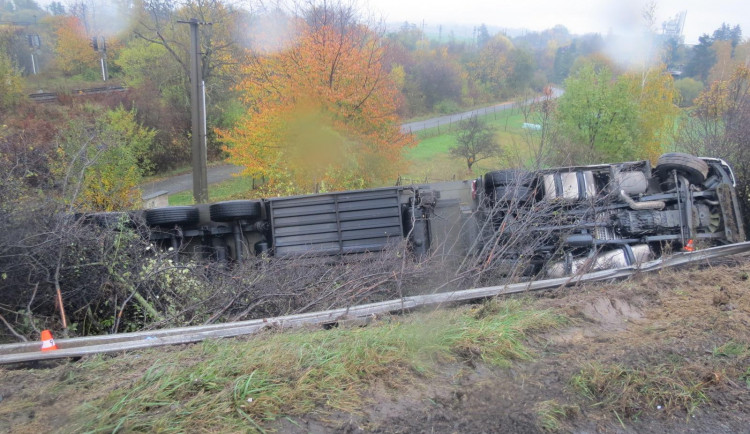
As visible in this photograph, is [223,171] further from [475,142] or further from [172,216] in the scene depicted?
[172,216]

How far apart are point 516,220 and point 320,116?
10.4 metres

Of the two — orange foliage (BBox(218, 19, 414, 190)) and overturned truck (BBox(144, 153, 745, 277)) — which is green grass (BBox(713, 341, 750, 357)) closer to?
overturned truck (BBox(144, 153, 745, 277))

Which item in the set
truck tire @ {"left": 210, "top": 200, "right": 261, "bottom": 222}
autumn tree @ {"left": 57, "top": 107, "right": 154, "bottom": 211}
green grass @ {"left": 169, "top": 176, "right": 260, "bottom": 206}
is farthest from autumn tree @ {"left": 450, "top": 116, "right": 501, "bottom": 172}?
truck tire @ {"left": 210, "top": 200, "right": 261, "bottom": 222}

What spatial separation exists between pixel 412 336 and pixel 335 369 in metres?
0.75

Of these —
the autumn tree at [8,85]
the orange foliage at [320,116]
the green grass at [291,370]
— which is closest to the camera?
the green grass at [291,370]

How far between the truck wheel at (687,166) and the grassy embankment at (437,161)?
11.8m

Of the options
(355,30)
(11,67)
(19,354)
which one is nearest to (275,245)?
(19,354)

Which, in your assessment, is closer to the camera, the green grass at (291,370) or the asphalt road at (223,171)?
the green grass at (291,370)

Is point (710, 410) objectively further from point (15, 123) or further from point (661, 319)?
point (15, 123)

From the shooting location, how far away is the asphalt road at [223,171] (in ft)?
85.1

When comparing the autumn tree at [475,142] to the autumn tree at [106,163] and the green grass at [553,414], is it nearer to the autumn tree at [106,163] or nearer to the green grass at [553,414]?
the autumn tree at [106,163]

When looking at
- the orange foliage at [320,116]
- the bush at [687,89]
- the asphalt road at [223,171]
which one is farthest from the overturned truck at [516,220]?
the bush at [687,89]

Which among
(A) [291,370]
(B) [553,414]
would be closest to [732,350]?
(B) [553,414]

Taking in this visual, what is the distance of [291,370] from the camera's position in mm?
3127
